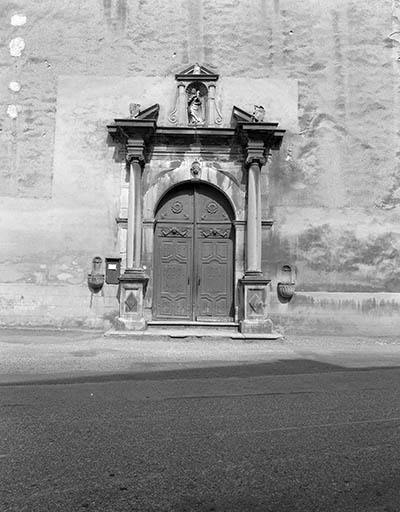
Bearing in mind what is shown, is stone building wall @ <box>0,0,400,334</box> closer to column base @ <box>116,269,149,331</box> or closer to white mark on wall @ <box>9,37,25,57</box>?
white mark on wall @ <box>9,37,25,57</box>

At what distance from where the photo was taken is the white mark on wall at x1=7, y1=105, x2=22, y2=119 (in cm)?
1055

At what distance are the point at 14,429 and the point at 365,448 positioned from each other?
2616 millimetres

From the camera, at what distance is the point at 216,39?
35.3ft

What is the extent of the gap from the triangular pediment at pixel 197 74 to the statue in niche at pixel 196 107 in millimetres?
257

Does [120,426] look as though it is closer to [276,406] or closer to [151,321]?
[276,406]

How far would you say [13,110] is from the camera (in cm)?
1056

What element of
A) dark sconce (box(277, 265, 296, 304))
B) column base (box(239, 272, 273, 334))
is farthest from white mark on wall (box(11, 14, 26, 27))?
dark sconce (box(277, 265, 296, 304))

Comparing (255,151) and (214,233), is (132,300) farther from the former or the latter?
(255,151)

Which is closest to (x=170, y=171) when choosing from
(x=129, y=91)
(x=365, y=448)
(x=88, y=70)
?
(x=129, y=91)

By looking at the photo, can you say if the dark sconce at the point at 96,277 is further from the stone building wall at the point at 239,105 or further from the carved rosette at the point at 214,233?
the carved rosette at the point at 214,233

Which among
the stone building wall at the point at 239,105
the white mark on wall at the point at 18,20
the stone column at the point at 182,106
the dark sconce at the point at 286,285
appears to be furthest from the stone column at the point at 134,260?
the white mark on wall at the point at 18,20

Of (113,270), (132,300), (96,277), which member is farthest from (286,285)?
(96,277)

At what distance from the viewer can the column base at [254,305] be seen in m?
9.36

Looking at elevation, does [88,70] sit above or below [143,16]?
below
